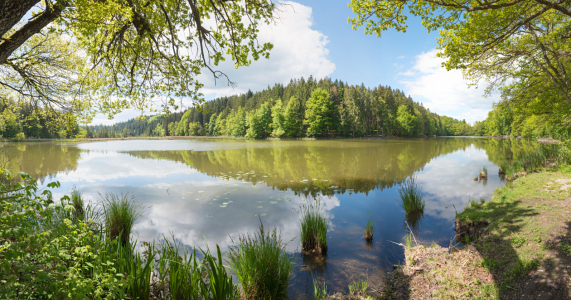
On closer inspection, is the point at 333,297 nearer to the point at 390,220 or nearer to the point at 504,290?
the point at 504,290

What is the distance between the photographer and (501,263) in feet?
11.5

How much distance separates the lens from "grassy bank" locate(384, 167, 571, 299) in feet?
9.87

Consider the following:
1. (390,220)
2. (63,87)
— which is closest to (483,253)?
(390,220)

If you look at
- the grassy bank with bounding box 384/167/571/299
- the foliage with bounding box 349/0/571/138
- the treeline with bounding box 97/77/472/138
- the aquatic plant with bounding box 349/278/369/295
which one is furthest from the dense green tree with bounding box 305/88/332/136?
the aquatic plant with bounding box 349/278/369/295

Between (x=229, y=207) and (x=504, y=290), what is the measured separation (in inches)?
247

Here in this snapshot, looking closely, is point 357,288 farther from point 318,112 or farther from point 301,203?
point 318,112

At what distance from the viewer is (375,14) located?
17.5ft

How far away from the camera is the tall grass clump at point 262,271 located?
3.17 metres

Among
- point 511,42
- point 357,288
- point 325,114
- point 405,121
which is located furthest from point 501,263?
point 405,121

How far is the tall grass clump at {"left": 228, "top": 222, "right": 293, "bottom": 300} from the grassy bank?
5.08 ft

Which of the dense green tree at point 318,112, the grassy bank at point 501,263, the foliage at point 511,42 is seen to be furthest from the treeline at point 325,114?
the grassy bank at point 501,263

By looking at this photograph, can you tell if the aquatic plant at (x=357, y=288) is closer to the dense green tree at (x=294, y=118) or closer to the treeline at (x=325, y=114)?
the treeline at (x=325, y=114)

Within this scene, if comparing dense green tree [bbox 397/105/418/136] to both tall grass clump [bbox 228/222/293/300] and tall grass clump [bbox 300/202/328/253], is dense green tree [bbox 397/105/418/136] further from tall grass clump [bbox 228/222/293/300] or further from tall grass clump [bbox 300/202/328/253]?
tall grass clump [bbox 228/222/293/300]

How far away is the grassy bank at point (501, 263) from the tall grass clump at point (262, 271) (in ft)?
5.08
